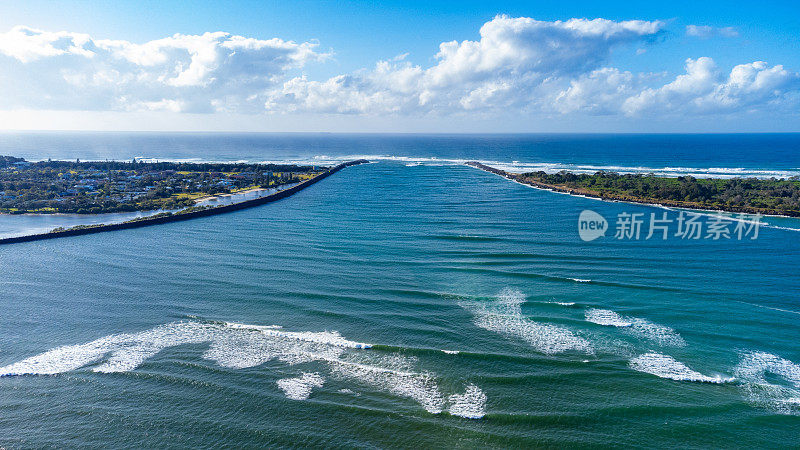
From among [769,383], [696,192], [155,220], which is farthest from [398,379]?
[696,192]

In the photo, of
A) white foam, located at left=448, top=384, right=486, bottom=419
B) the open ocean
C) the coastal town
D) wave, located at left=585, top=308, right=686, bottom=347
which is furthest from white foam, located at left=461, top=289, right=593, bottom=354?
the coastal town

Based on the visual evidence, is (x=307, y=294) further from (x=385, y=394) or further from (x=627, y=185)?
(x=627, y=185)

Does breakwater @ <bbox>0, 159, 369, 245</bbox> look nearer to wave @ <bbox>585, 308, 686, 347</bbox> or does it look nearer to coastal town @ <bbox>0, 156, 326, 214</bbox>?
coastal town @ <bbox>0, 156, 326, 214</bbox>

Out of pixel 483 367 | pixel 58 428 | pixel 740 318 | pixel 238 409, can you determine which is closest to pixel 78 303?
pixel 58 428

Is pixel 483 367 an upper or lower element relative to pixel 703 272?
lower

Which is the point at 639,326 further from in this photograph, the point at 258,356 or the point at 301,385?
the point at 258,356

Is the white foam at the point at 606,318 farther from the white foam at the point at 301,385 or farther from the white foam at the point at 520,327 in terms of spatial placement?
the white foam at the point at 301,385

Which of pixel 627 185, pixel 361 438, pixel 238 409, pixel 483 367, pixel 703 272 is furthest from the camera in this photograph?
pixel 627 185
